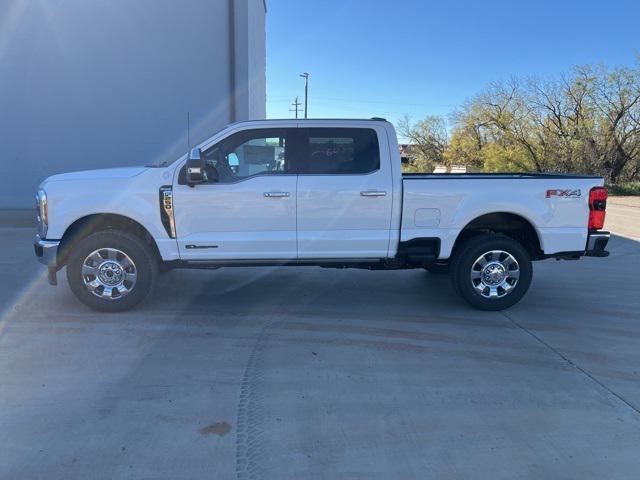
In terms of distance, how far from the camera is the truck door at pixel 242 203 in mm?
5227

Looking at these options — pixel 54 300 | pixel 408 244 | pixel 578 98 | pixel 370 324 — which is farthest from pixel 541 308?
pixel 578 98

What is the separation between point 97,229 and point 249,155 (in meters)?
1.78

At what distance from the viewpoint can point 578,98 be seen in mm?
26109

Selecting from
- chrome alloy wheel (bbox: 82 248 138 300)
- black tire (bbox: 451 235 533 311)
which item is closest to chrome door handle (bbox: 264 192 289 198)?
chrome alloy wheel (bbox: 82 248 138 300)

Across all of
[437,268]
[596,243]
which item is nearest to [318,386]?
[437,268]

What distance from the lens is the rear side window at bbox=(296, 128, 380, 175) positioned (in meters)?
5.39

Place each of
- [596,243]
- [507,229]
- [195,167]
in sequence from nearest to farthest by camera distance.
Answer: [195,167] → [596,243] → [507,229]

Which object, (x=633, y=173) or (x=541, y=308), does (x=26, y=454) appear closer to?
(x=541, y=308)

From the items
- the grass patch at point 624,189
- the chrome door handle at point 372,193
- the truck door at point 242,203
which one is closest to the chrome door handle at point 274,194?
the truck door at point 242,203

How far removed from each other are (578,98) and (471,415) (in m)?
27.1

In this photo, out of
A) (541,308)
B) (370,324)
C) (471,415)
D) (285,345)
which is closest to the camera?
(471,415)

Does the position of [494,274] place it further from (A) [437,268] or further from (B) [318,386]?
(B) [318,386]

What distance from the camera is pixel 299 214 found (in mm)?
5324

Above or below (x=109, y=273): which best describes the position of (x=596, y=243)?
above
